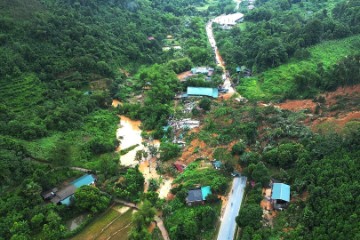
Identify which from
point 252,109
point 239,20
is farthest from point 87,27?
point 239,20

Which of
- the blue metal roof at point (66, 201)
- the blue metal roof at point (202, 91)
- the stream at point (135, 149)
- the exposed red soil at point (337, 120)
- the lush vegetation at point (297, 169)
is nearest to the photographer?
the lush vegetation at point (297, 169)

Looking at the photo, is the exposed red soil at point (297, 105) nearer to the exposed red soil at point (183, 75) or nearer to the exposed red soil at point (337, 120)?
the exposed red soil at point (337, 120)

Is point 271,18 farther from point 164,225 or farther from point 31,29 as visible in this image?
point 164,225

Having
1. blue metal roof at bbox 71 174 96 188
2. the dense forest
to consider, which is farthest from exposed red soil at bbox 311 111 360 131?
blue metal roof at bbox 71 174 96 188

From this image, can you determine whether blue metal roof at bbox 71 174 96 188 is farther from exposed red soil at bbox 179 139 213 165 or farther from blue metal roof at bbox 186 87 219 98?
→ blue metal roof at bbox 186 87 219 98

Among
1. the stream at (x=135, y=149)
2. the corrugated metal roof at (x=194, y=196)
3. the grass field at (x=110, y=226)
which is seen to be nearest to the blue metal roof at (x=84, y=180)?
the grass field at (x=110, y=226)
